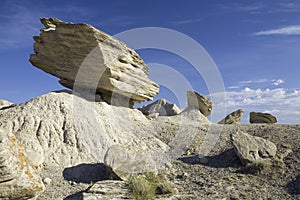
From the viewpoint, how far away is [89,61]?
1670cm

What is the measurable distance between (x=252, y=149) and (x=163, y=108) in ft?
60.9

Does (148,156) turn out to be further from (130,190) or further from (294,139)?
(294,139)

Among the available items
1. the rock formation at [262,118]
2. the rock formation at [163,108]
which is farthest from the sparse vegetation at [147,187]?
the rock formation at [163,108]

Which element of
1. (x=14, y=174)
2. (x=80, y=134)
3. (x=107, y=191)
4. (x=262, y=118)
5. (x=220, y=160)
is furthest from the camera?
(x=262, y=118)

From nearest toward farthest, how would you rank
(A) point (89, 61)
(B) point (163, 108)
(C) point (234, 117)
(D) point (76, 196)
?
1. (D) point (76, 196)
2. (A) point (89, 61)
3. (C) point (234, 117)
4. (B) point (163, 108)

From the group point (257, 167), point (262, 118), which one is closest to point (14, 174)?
point (257, 167)

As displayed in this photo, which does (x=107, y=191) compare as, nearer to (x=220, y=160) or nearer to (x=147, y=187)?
(x=147, y=187)

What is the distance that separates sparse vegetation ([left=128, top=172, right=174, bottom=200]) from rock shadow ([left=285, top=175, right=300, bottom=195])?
389 cm

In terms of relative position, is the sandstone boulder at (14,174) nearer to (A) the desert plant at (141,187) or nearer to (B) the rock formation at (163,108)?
(A) the desert plant at (141,187)

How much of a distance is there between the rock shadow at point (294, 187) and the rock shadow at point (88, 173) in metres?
5.82

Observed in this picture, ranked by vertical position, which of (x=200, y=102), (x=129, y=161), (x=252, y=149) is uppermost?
(x=200, y=102)

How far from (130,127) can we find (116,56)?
3819mm

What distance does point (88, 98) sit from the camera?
17.2 meters

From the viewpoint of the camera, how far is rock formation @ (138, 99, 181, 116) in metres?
30.2
